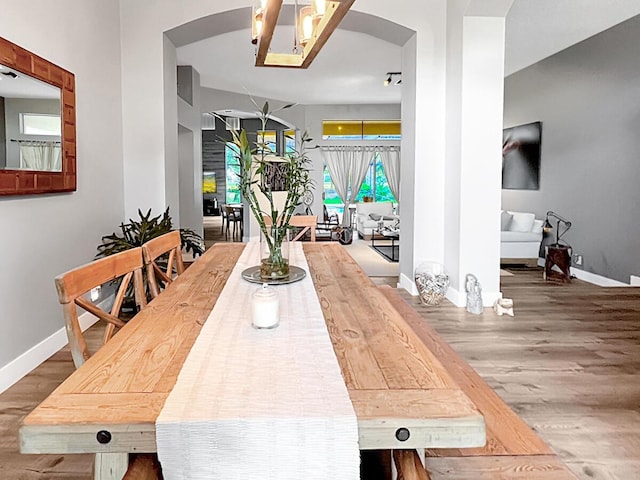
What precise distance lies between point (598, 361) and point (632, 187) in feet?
10.5

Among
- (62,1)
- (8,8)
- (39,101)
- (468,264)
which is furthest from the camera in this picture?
(468,264)

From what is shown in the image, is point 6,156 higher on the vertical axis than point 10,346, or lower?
higher

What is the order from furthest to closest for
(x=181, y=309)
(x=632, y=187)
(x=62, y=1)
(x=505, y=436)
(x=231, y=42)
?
(x=231, y=42), (x=632, y=187), (x=62, y=1), (x=505, y=436), (x=181, y=309)

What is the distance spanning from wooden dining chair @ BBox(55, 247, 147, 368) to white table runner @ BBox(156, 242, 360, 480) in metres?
0.44

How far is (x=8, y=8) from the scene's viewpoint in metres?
2.80

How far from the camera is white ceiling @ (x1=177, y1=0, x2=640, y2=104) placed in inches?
210

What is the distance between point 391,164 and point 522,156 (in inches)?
175

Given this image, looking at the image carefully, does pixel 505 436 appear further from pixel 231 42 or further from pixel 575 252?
pixel 231 42

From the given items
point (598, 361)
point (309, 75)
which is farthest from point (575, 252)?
point (309, 75)

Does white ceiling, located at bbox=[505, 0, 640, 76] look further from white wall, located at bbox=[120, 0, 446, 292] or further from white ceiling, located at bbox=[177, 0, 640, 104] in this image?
white wall, located at bbox=[120, 0, 446, 292]

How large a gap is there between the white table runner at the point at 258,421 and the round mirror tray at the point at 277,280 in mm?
848

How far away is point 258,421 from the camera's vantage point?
95cm

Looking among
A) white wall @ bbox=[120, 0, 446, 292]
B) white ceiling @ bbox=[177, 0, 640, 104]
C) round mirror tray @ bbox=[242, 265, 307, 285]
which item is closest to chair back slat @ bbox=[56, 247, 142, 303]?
round mirror tray @ bbox=[242, 265, 307, 285]

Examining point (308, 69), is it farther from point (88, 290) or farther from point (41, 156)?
point (88, 290)
